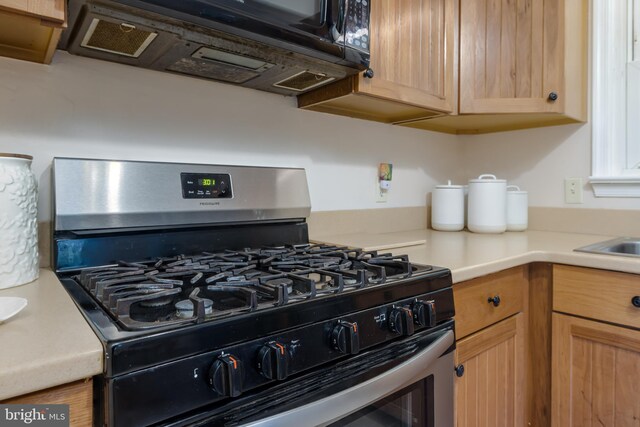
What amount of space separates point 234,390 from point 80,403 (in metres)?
0.19

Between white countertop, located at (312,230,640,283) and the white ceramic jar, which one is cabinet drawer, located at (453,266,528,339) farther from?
the white ceramic jar

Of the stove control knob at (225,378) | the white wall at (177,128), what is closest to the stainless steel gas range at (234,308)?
the stove control knob at (225,378)

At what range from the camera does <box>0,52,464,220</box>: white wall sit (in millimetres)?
963

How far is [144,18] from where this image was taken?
31.3 inches

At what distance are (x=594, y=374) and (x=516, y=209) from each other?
0.80m

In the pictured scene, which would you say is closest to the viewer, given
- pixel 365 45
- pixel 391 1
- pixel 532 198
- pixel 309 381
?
pixel 309 381

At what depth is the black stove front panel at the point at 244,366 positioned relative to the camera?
50 centimetres

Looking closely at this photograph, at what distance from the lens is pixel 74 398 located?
1.62ft

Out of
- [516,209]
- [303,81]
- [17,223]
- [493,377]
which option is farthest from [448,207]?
[17,223]

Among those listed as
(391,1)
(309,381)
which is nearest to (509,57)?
(391,1)

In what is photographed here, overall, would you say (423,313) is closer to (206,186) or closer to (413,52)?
(206,186)

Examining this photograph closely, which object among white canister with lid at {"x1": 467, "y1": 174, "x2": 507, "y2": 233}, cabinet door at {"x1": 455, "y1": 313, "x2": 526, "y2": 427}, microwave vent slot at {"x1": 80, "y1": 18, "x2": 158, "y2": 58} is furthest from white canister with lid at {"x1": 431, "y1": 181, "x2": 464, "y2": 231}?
microwave vent slot at {"x1": 80, "y1": 18, "x2": 158, "y2": 58}

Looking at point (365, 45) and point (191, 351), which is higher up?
point (365, 45)

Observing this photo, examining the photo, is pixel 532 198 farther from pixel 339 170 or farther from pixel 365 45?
pixel 365 45
